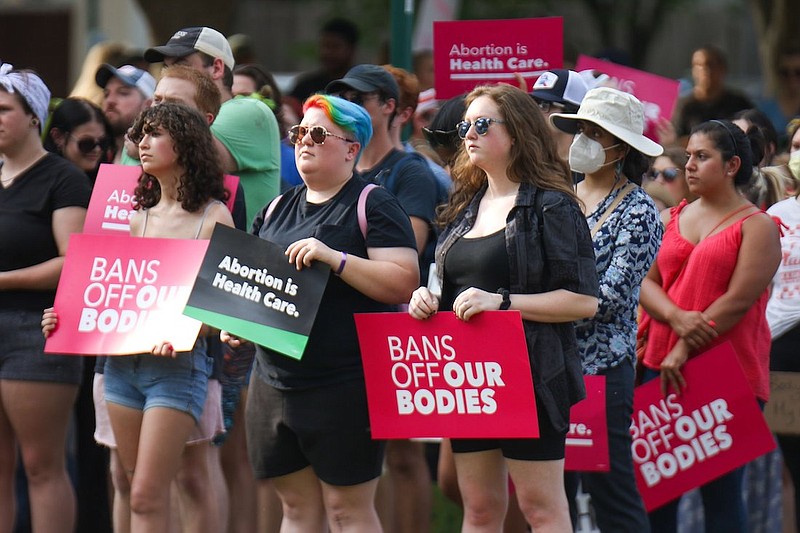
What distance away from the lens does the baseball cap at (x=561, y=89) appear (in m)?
5.95

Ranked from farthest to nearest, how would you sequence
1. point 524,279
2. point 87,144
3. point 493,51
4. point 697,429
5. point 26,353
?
point 493,51, point 87,144, point 26,353, point 697,429, point 524,279

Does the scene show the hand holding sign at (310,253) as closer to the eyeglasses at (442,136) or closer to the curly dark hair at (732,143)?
the eyeglasses at (442,136)

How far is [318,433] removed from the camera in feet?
16.7

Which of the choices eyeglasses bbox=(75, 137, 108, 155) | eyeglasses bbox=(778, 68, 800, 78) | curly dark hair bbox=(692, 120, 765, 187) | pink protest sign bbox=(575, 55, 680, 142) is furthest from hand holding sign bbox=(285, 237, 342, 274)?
eyeglasses bbox=(778, 68, 800, 78)

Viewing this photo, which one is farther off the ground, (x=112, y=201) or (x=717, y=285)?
(x=112, y=201)

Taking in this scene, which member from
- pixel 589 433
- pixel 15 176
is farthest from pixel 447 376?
pixel 15 176

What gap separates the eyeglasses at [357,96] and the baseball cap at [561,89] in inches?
26.6

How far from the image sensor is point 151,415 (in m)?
5.44

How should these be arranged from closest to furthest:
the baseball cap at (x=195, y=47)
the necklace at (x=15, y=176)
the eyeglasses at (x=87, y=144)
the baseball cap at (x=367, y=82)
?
the baseball cap at (x=367, y=82)
the necklace at (x=15, y=176)
the baseball cap at (x=195, y=47)
the eyeglasses at (x=87, y=144)

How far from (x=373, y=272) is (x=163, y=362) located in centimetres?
98

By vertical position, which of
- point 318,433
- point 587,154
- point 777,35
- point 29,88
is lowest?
Answer: point 777,35

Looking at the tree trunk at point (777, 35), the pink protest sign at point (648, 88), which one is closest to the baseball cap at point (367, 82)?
the pink protest sign at point (648, 88)

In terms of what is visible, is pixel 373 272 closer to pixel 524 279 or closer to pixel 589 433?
pixel 524 279

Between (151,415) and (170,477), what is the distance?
0.27 m
